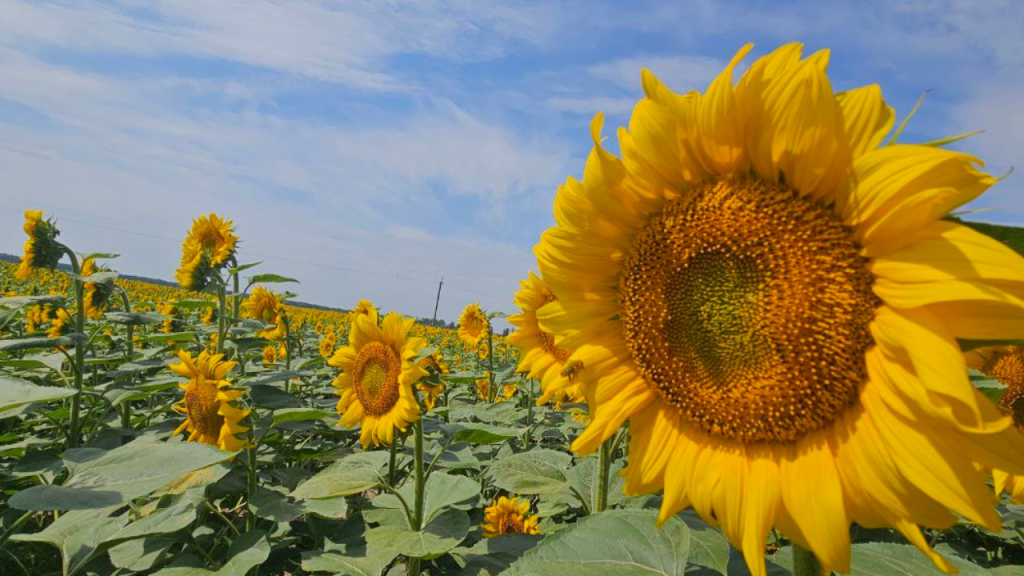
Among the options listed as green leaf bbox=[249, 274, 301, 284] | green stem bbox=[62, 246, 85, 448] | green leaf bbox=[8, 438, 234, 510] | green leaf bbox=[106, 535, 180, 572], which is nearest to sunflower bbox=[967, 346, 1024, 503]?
green leaf bbox=[8, 438, 234, 510]

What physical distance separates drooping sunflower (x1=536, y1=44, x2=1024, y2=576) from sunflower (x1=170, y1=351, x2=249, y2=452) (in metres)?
2.64


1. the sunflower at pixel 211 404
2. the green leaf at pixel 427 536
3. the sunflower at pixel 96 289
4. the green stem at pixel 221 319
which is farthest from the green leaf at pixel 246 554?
the sunflower at pixel 96 289

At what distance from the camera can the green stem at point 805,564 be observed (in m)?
1.04

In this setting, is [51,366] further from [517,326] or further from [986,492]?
[986,492]

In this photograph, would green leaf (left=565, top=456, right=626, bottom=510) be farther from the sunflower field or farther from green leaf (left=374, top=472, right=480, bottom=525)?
the sunflower field

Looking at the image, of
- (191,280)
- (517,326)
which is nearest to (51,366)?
(191,280)

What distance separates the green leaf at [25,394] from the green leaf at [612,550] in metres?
1.00

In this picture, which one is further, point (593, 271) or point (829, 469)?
point (593, 271)

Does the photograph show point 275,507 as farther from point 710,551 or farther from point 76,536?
point 710,551

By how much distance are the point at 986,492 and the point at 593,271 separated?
2.57 ft

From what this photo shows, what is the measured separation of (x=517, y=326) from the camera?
3.14 m

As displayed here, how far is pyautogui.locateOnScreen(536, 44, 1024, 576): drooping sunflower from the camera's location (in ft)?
2.76

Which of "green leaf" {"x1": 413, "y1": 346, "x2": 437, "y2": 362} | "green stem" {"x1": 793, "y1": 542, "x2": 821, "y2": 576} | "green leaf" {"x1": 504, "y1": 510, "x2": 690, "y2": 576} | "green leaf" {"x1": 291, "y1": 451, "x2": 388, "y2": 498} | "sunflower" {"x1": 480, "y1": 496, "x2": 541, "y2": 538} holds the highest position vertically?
"green leaf" {"x1": 413, "y1": 346, "x2": 437, "y2": 362}

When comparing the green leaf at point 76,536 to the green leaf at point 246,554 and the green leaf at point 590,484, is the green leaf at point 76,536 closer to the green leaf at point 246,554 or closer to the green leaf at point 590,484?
the green leaf at point 246,554
